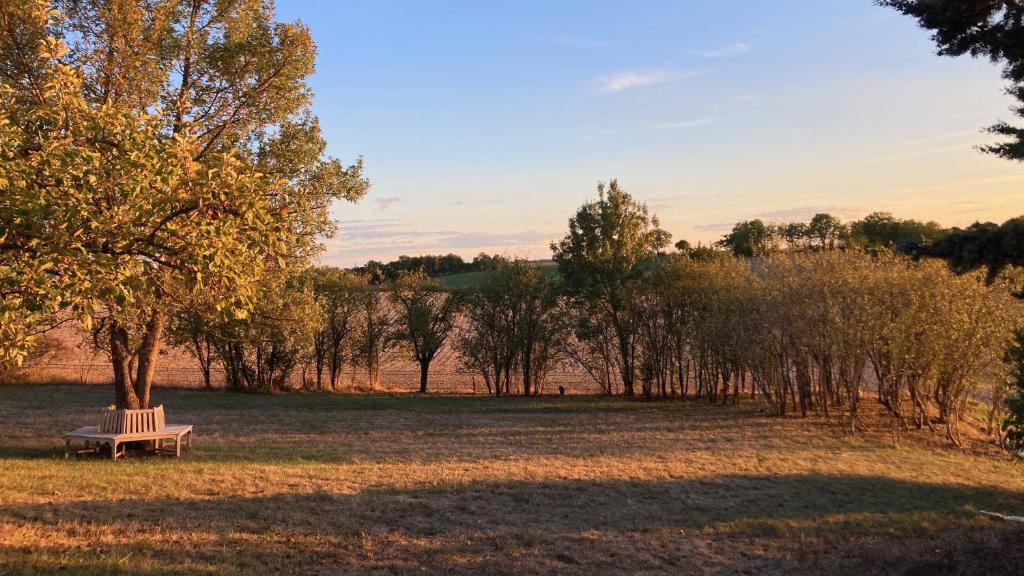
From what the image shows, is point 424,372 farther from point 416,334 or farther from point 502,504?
point 502,504

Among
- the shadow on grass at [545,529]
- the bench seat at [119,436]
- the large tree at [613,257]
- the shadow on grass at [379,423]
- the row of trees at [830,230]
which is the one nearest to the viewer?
the shadow on grass at [545,529]

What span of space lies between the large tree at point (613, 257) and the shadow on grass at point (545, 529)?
616 inches

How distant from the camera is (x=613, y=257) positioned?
2595 cm

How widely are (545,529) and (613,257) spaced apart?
62.9 feet

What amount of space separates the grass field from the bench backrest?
716mm

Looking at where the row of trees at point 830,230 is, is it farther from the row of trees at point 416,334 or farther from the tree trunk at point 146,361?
the tree trunk at point 146,361

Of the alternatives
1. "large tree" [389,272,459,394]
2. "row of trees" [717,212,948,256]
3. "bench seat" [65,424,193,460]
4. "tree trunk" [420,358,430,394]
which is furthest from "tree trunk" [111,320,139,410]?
"row of trees" [717,212,948,256]

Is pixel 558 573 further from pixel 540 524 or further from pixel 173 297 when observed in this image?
pixel 173 297

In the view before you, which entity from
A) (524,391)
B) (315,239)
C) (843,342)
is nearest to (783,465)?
(843,342)

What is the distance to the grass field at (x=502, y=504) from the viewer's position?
6383 millimetres

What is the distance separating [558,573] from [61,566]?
14.7ft

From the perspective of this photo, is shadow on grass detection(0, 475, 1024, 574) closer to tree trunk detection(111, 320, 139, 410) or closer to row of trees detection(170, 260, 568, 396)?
tree trunk detection(111, 320, 139, 410)

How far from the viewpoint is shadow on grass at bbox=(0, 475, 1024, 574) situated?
6359mm

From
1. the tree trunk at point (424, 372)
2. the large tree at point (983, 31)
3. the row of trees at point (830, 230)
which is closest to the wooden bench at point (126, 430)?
the large tree at point (983, 31)
